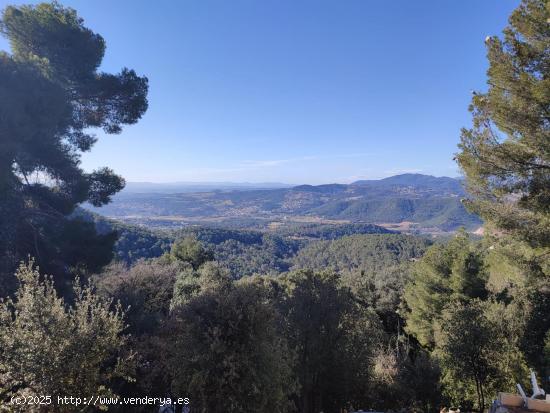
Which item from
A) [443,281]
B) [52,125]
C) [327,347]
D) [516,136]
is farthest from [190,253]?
[516,136]

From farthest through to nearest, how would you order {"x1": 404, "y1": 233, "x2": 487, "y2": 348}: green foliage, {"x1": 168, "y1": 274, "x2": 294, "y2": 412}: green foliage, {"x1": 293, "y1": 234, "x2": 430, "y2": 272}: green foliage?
1. {"x1": 293, "y1": 234, "x2": 430, "y2": 272}: green foliage
2. {"x1": 404, "y1": 233, "x2": 487, "y2": 348}: green foliage
3. {"x1": 168, "y1": 274, "x2": 294, "y2": 412}: green foliage

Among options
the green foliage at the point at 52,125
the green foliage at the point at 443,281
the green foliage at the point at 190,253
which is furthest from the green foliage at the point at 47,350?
the green foliage at the point at 190,253

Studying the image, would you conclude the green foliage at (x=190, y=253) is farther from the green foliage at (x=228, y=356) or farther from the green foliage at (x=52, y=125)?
the green foliage at (x=228, y=356)

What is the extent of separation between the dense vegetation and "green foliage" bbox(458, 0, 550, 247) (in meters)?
0.03

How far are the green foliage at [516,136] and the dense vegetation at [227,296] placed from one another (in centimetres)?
3

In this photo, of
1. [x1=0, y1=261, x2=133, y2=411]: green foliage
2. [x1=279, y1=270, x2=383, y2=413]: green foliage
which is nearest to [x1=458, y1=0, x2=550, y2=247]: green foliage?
[x1=279, y1=270, x2=383, y2=413]: green foliage

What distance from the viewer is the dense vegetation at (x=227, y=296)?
18.6ft

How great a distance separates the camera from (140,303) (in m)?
13.7

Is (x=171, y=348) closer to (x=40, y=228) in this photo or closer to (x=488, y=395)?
(x=40, y=228)

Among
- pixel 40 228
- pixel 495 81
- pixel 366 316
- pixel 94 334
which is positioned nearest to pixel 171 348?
pixel 94 334

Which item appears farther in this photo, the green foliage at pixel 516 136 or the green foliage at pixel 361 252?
the green foliage at pixel 361 252

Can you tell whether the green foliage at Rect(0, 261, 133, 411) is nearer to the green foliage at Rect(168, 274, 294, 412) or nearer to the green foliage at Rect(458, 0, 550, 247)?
the green foliage at Rect(168, 274, 294, 412)

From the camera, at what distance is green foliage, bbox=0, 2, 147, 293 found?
10.3 m

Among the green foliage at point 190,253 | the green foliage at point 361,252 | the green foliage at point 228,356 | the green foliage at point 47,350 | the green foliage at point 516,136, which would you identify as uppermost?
the green foliage at point 516,136
